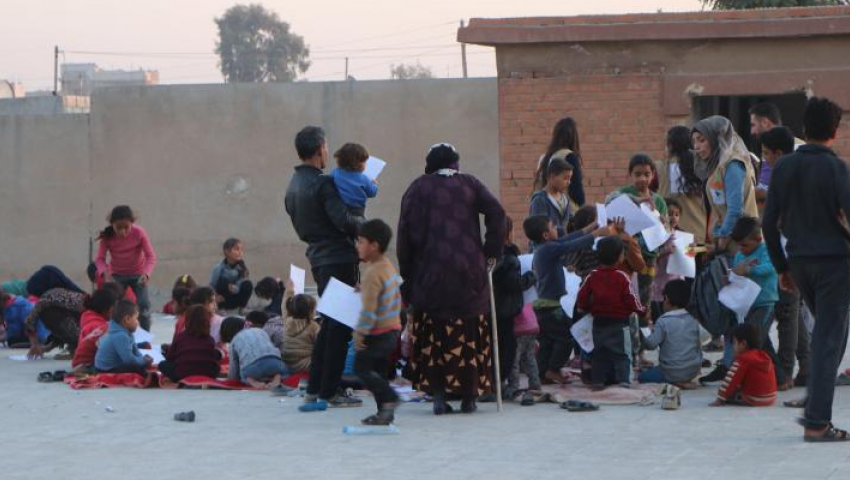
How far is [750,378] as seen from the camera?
9086 millimetres

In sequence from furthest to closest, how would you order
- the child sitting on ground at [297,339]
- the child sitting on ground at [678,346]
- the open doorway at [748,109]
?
the open doorway at [748,109] → the child sitting on ground at [297,339] → the child sitting on ground at [678,346]

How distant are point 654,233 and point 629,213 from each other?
35 cm

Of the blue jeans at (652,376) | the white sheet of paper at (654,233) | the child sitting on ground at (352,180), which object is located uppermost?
the child sitting on ground at (352,180)

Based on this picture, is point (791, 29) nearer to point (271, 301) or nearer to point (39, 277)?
point (271, 301)

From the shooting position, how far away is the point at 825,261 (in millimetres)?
7613

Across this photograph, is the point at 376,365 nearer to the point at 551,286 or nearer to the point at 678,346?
the point at 551,286

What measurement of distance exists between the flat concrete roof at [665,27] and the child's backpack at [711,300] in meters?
5.23

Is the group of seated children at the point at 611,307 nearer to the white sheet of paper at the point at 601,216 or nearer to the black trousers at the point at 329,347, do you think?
the white sheet of paper at the point at 601,216

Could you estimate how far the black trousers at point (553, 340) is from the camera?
33.9 ft

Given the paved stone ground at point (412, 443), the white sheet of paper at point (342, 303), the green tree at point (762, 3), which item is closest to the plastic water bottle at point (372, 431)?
the paved stone ground at point (412, 443)

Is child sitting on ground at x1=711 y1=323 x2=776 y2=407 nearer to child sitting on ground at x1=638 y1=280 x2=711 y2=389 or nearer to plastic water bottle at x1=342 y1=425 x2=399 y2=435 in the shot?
child sitting on ground at x1=638 y1=280 x2=711 y2=389

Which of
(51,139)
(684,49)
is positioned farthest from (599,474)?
(51,139)

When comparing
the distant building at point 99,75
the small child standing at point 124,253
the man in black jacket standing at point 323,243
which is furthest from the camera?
the distant building at point 99,75

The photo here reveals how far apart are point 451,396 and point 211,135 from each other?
1138 cm
